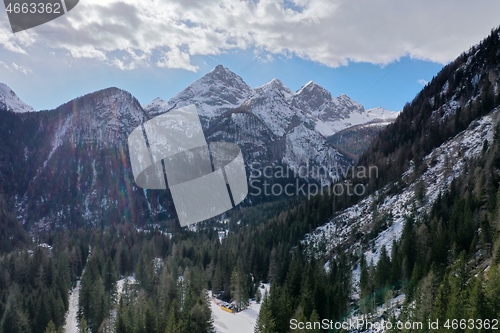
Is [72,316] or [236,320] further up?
[72,316]

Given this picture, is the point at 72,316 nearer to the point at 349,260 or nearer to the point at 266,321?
the point at 266,321

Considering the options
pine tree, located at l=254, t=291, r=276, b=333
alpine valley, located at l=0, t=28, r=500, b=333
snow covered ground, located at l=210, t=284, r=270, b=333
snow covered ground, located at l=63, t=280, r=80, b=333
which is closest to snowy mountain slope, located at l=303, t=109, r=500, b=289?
alpine valley, located at l=0, t=28, r=500, b=333

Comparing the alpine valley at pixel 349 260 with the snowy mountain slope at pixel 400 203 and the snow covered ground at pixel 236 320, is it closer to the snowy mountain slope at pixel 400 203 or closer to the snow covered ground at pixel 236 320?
the snow covered ground at pixel 236 320

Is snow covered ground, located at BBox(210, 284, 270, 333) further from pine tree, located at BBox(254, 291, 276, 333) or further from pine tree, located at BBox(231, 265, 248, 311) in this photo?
pine tree, located at BBox(254, 291, 276, 333)

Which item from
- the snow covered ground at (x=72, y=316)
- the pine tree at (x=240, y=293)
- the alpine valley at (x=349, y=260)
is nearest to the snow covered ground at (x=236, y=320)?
the alpine valley at (x=349, y=260)

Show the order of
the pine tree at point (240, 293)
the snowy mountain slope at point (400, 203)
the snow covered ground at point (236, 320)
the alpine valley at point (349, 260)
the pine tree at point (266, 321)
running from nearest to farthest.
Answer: the pine tree at point (266, 321), the alpine valley at point (349, 260), the snow covered ground at point (236, 320), the pine tree at point (240, 293), the snowy mountain slope at point (400, 203)

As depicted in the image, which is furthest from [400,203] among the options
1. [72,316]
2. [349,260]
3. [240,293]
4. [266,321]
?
[72,316]
